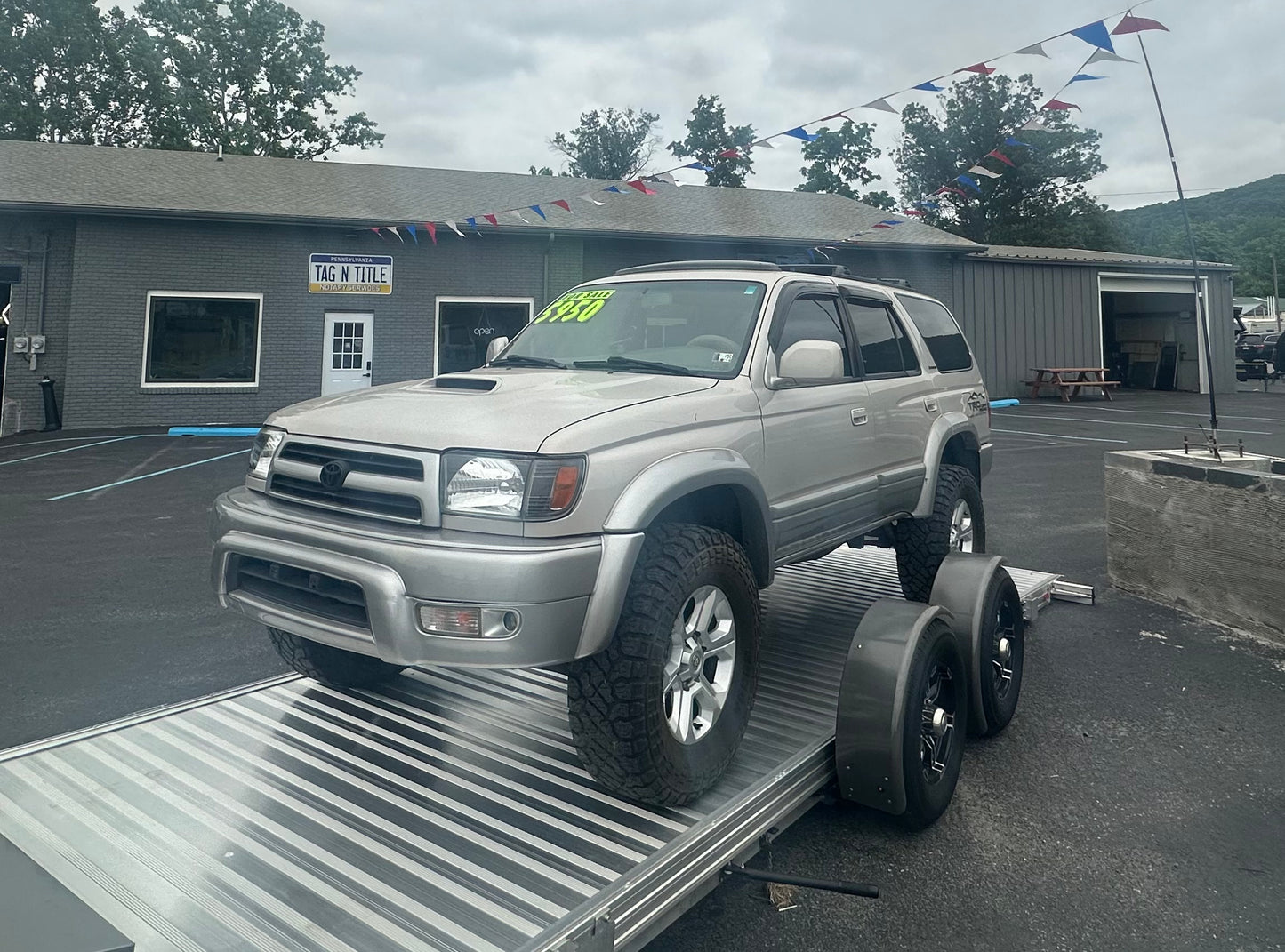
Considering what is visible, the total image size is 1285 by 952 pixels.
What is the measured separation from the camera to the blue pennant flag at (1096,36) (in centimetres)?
606

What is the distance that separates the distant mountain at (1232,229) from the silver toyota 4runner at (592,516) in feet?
131

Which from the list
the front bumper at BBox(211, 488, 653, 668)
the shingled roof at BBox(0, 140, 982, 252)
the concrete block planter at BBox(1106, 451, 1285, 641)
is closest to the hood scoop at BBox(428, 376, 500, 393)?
the front bumper at BBox(211, 488, 653, 668)

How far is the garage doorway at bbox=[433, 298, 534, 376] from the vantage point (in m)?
18.4

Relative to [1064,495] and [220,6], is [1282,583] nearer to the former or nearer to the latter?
[1064,495]

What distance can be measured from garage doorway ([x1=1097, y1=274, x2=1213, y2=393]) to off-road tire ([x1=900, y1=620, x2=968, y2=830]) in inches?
1004

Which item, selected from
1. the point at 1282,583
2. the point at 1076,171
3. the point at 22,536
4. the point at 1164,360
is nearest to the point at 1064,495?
the point at 1282,583

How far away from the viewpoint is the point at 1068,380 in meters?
24.5

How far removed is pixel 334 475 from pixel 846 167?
2125 inches

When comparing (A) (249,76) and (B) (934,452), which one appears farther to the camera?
(A) (249,76)

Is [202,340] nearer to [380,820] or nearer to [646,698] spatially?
[380,820]

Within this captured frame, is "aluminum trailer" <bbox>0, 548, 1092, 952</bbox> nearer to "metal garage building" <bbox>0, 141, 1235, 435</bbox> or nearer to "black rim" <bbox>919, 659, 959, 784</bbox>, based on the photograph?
"black rim" <bbox>919, 659, 959, 784</bbox>

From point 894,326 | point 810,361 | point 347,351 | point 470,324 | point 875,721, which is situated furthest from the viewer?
point 470,324

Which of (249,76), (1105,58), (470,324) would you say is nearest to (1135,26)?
(1105,58)

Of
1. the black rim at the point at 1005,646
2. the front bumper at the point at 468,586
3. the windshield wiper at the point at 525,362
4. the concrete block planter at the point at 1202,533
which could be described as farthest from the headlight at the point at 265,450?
the concrete block planter at the point at 1202,533
